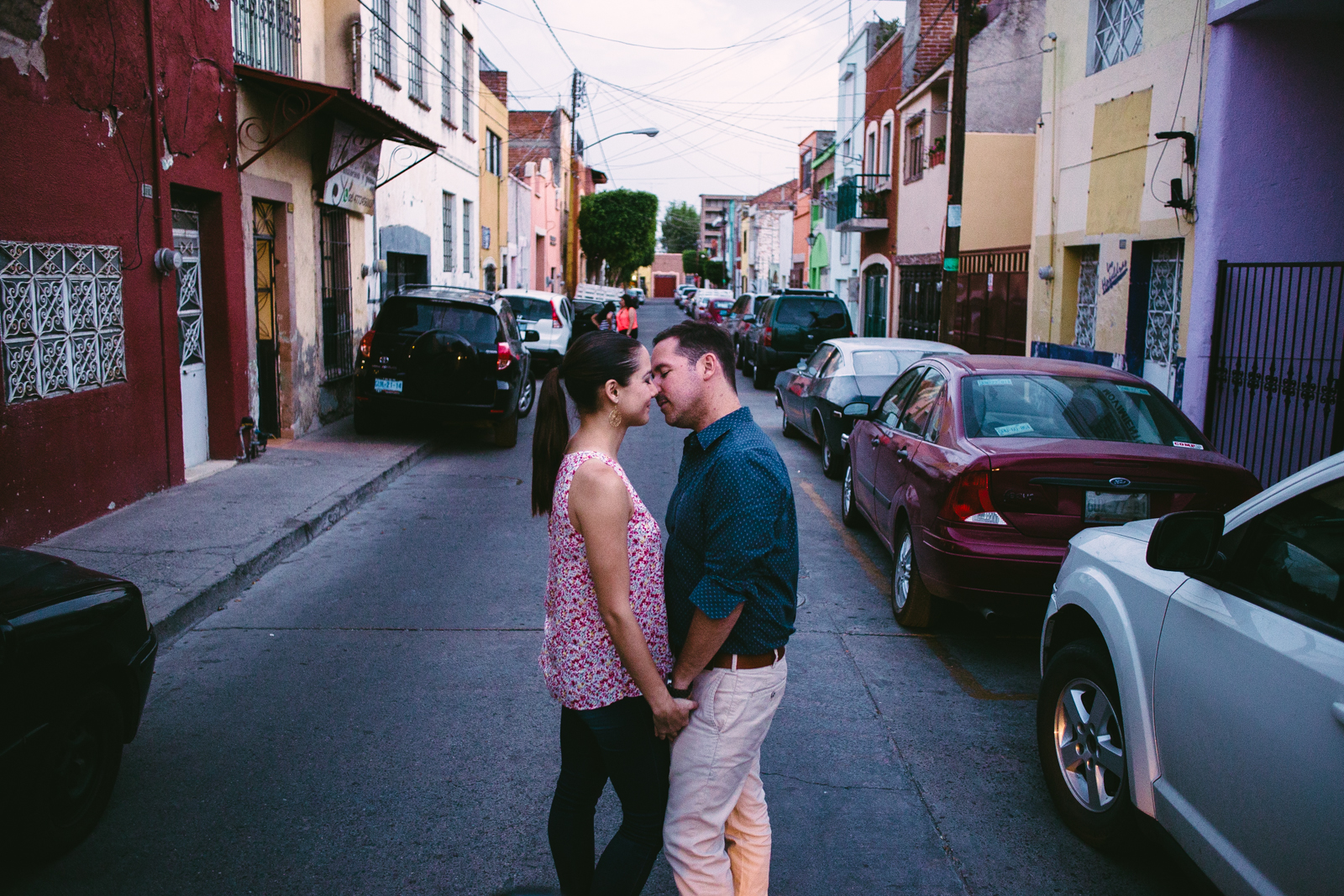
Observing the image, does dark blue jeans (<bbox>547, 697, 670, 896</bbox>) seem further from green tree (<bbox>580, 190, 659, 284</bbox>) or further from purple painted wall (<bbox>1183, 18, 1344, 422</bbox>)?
green tree (<bbox>580, 190, 659, 284</bbox>)

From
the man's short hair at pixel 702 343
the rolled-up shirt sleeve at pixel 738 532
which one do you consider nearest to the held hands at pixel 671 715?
the rolled-up shirt sleeve at pixel 738 532

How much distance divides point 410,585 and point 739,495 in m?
4.84

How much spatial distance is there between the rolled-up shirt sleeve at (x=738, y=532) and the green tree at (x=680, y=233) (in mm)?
146381

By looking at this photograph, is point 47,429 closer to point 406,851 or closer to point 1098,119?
point 406,851

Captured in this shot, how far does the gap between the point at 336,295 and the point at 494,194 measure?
15.2 meters

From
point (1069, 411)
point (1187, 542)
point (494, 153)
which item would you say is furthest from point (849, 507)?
point (494, 153)

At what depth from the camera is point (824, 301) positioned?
20.7 m

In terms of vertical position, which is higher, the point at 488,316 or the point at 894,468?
the point at 488,316

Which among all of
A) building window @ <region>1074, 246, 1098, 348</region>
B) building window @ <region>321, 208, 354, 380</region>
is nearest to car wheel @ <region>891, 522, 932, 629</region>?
building window @ <region>1074, 246, 1098, 348</region>

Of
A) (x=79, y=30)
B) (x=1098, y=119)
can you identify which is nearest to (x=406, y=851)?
(x=79, y=30)

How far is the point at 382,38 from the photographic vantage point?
1525 centimetres

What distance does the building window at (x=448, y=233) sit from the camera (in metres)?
21.4

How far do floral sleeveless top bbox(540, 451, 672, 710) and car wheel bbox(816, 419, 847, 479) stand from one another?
8.28 meters

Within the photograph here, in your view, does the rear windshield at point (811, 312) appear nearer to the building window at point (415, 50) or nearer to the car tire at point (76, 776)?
the building window at point (415, 50)
